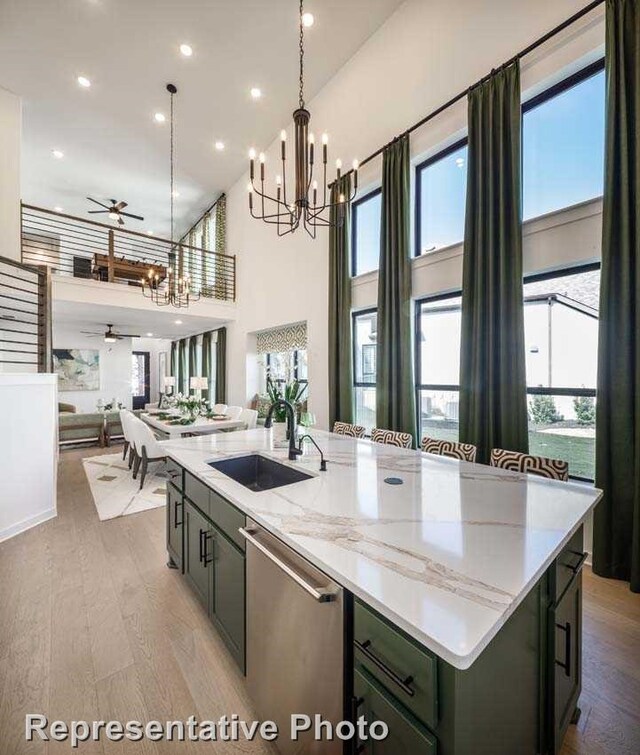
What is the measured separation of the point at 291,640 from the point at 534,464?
174 cm

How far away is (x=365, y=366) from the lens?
4918 mm

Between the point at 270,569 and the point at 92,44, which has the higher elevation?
the point at 92,44

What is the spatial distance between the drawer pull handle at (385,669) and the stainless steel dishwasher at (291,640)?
0.28 feet

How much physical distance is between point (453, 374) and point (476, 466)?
1.88 m

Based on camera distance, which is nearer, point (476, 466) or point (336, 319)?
point (476, 466)

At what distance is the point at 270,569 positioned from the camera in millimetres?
1302

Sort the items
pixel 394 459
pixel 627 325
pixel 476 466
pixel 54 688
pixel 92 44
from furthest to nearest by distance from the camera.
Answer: pixel 92 44
pixel 627 325
pixel 394 459
pixel 476 466
pixel 54 688

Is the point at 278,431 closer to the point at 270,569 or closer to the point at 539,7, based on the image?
the point at 270,569

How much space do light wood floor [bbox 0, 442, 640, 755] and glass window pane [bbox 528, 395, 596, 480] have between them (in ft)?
2.90

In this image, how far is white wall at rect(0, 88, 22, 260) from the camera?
504cm

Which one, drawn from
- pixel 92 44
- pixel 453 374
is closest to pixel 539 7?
pixel 453 374

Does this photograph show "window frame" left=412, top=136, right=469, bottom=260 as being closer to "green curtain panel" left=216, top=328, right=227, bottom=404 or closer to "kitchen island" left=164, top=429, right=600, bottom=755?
"kitchen island" left=164, top=429, right=600, bottom=755

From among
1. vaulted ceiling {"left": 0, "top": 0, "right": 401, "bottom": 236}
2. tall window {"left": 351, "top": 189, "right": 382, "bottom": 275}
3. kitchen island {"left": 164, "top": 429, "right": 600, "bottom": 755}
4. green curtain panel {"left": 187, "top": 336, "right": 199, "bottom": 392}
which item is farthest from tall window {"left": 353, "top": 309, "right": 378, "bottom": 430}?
green curtain panel {"left": 187, "top": 336, "right": 199, "bottom": 392}

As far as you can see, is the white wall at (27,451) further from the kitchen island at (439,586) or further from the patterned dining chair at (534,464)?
the patterned dining chair at (534,464)
